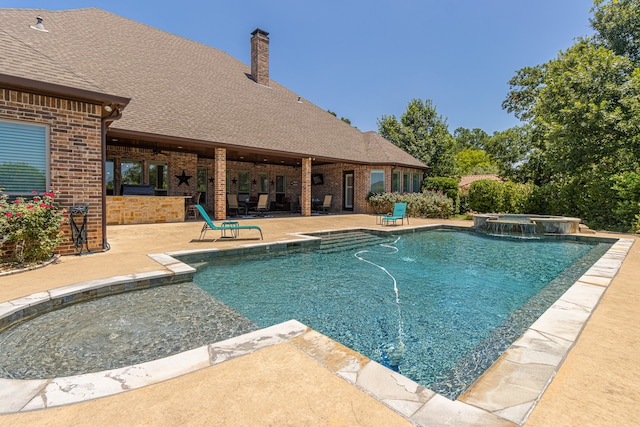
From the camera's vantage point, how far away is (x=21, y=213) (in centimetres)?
505

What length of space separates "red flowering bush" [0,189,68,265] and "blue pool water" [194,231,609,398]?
270 cm

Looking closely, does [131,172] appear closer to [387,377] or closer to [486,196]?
[387,377]

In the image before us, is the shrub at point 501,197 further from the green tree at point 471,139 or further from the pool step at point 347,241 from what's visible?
the green tree at point 471,139

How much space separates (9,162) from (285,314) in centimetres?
587

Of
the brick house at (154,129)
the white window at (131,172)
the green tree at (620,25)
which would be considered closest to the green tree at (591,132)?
the green tree at (620,25)

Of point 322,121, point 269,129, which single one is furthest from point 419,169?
point 269,129

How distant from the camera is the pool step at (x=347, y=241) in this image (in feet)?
27.7

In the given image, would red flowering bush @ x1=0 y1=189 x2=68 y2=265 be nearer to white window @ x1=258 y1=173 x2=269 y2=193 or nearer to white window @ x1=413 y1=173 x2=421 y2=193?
white window @ x1=258 y1=173 x2=269 y2=193

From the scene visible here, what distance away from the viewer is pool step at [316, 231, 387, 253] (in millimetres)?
8443

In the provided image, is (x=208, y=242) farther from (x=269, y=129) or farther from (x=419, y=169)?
(x=419, y=169)

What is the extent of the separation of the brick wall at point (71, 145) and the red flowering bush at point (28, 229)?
440 millimetres

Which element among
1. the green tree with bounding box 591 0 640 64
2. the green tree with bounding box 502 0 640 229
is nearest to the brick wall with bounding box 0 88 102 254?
the green tree with bounding box 502 0 640 229

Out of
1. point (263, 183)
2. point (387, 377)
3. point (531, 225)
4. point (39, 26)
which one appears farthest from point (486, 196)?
point (39, 26)

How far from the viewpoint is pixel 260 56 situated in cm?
1823
